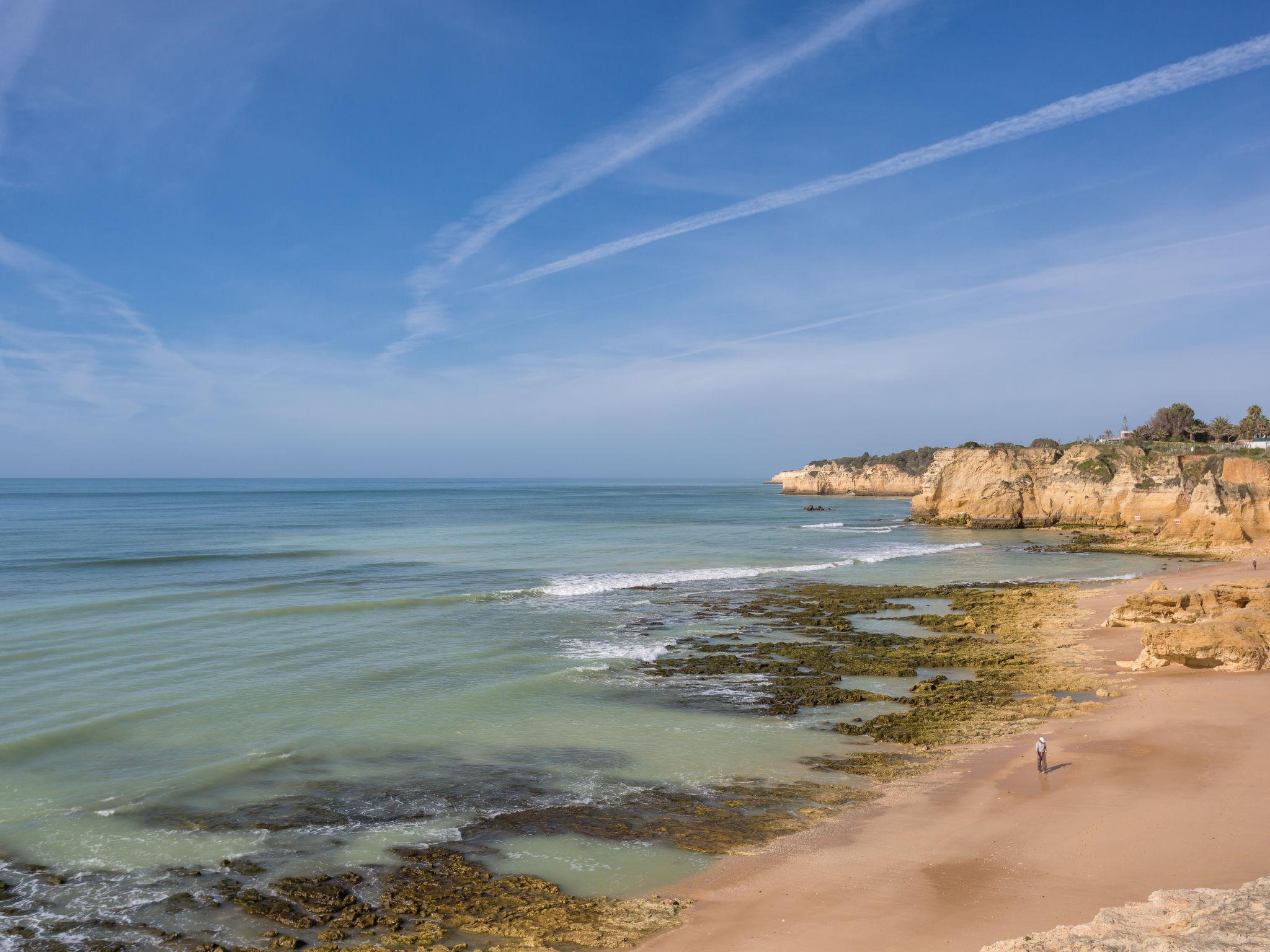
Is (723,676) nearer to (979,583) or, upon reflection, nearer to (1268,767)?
(1268,767)

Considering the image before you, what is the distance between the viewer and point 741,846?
32.4 ft

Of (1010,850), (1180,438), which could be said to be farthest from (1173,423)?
(1010,850)

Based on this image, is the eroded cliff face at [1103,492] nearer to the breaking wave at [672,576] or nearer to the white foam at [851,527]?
the white foam at [851,527]

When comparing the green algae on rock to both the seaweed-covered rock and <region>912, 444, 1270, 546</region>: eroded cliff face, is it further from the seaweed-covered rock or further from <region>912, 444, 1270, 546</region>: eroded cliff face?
<region>912, 444, 1270, 546</region>: eroded cliff face

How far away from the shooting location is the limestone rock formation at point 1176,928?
5.80m

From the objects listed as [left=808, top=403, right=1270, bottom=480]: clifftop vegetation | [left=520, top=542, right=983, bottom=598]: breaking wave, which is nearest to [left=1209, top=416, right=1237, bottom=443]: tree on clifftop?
[left=808, top=403, right=1270, bottom=480]: clifftop vegetation

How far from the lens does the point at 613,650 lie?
21422 millimetres

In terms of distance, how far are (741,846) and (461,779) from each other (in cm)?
496

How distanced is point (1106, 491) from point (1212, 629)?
44.4 metres

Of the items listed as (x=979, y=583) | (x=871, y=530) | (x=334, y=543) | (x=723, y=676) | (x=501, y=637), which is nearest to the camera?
(x=723, y=676)

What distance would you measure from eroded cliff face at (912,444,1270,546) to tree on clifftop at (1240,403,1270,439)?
3129cm

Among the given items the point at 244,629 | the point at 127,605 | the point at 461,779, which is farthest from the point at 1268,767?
the point at 127,605

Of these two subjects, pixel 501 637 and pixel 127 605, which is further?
pixel 127 605

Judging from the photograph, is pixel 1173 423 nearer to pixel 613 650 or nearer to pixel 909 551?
pixel 909 551
